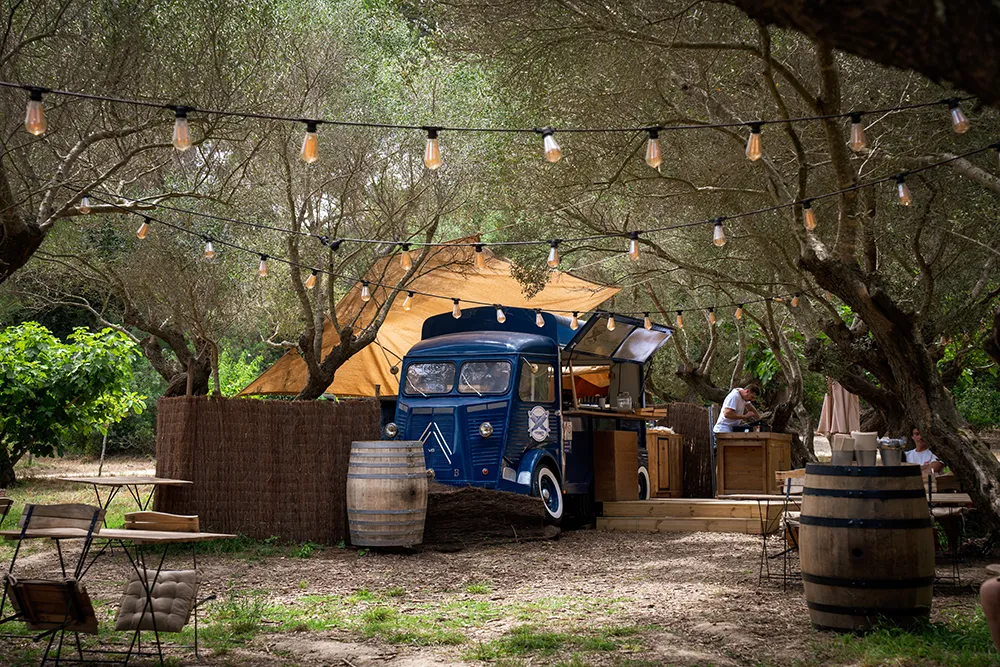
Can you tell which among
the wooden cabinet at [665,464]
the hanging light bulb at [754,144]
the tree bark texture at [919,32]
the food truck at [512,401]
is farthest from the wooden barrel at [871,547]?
→ the wooden cabinet at [665,464]

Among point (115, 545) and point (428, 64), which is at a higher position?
point (428, 64)

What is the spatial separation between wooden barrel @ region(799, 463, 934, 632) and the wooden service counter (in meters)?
7.95

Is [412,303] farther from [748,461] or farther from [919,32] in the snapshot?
[919,32]

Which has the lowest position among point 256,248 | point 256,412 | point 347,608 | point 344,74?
point 347,608

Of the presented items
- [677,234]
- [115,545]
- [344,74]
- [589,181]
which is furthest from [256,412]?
[677,234]

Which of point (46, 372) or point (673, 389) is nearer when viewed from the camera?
point (46, 372)

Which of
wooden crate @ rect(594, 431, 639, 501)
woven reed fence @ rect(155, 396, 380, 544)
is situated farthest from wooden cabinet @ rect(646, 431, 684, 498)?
woven reed fence @ rect(155, 396, 380, 544)

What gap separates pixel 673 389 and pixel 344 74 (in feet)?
42.0

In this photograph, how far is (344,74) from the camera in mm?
13648

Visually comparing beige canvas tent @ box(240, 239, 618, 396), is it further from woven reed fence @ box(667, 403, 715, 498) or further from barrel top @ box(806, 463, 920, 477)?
barrel top @ box(806, 463, 920, 477)

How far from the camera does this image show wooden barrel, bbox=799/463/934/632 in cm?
566

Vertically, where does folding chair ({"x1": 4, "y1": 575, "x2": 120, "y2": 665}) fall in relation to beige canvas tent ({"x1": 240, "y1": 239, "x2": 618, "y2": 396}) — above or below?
below

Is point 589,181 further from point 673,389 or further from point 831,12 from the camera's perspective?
point 673,389

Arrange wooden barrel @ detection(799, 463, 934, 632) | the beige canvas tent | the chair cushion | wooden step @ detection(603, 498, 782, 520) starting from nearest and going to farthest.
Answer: the chair cushion
wooden barrel @ detection(799, 463, 934, 632)
wooden step @ detection(603, 498, 782, 520)
the beige canvas tent
